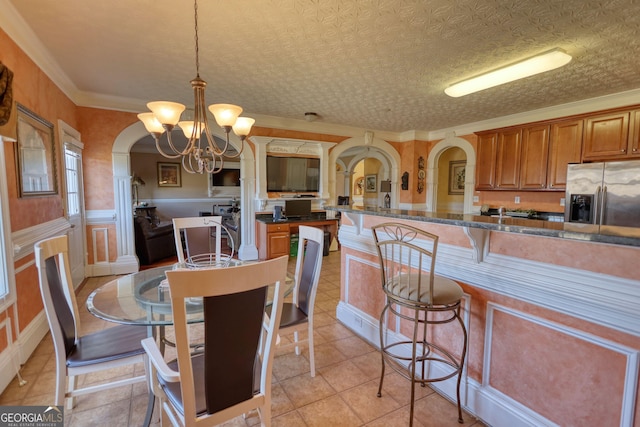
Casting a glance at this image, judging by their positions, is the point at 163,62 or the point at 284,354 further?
the point at 163,62

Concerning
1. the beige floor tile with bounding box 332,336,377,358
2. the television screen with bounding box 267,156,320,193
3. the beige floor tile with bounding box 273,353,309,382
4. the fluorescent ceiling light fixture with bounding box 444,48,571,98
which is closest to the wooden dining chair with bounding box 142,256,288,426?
the beige floor tile with bounding box 273,353,309,382

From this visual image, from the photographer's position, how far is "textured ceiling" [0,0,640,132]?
203 cm

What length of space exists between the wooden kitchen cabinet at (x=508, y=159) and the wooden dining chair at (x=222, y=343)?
15.8 ft

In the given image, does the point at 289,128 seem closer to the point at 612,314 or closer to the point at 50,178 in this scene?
the point at 50,178

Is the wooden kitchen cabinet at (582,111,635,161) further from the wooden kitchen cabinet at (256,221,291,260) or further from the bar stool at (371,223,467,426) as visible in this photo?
the wooden kitchen cabinet at (256,221,291,260)

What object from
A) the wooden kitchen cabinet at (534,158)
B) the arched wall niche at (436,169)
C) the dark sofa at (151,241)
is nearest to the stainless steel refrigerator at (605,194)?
the wooden kitchen cabinet at (534,158)

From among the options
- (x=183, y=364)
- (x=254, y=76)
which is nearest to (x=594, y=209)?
(x=254, y=76)

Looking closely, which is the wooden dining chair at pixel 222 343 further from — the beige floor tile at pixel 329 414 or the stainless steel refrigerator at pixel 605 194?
the stainless steel refrigerator at pixel 605 194

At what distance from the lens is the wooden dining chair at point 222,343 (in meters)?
0.98

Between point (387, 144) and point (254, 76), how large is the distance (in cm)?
369

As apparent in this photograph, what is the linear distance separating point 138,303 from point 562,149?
17.3ft

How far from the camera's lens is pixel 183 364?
1043 millimetres

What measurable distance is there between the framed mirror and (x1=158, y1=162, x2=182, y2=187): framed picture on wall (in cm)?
601

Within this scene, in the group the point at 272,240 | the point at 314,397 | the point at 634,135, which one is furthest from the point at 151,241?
the point at 634,135
